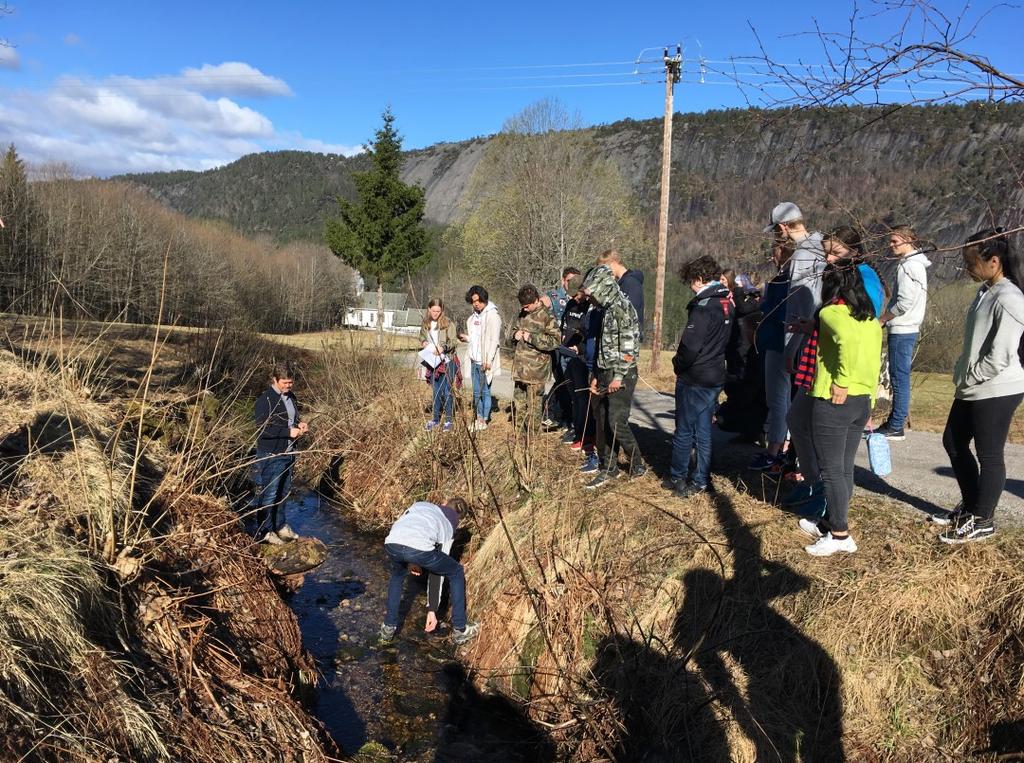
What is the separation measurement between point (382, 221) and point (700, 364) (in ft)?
102

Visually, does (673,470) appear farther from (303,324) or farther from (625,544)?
(303,324)

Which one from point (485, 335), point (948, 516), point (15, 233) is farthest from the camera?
point (15, 233)

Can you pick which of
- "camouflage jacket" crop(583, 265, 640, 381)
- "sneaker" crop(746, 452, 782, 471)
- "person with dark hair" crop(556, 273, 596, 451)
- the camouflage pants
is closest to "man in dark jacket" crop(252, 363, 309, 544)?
the camouflage pants

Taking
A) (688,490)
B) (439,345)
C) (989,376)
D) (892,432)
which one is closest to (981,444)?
(989,376)

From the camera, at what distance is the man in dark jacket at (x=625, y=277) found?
6395 millimetres

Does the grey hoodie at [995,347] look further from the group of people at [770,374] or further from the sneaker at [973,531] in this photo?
the sneaker at [973,531]

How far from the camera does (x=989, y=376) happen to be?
393cm

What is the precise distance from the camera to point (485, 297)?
8.04 metres

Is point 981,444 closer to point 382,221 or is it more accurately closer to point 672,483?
point 672,483

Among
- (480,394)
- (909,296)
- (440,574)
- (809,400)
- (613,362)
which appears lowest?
(440,574)

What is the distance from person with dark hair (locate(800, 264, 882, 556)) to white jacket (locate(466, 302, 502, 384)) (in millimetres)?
4294

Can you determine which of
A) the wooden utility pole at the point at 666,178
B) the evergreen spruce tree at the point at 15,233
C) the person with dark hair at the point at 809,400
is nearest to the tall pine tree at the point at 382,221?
the evergreen spruce tree at the point at 15,233

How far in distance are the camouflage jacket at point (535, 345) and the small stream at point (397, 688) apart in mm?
2582

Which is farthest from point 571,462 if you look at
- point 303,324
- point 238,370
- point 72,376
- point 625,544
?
point 303,324
